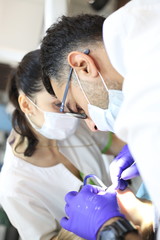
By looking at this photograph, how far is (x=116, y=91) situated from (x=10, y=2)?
1351mm

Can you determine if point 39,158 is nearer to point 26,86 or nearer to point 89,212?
point 26,86

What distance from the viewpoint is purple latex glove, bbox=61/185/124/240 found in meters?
0.74

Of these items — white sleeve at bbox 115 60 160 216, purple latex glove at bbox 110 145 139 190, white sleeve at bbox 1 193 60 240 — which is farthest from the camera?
white sleeve at bbox 1 193 60 240

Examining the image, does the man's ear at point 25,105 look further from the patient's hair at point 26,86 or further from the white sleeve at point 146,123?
the white sleeve at point 146,123

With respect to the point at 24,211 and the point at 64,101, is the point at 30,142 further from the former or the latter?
the point at 64,101

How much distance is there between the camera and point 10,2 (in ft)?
6.07

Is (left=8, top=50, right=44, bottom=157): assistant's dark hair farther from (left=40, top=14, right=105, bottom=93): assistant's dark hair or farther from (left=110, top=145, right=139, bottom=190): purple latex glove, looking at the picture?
(left=110, top=145, right=139, bottom=190): purple latex glove

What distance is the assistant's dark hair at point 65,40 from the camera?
818 mm

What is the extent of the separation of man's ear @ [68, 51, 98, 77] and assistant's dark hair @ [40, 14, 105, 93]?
0.04m

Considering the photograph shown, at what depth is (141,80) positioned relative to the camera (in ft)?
1.73

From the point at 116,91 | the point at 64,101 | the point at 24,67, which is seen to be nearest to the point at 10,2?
the point at 24,67

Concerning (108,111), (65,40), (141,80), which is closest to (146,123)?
(141,80)

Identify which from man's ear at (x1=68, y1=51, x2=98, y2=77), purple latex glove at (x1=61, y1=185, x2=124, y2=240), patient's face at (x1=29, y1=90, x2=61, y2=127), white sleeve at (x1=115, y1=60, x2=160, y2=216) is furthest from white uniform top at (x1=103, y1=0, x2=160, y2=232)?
patient's face at (x1=29, y1=90, x2=61, y2=127)

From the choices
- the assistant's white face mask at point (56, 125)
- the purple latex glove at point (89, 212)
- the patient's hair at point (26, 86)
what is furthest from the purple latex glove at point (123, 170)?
the patient's hair at point (26, 86)
